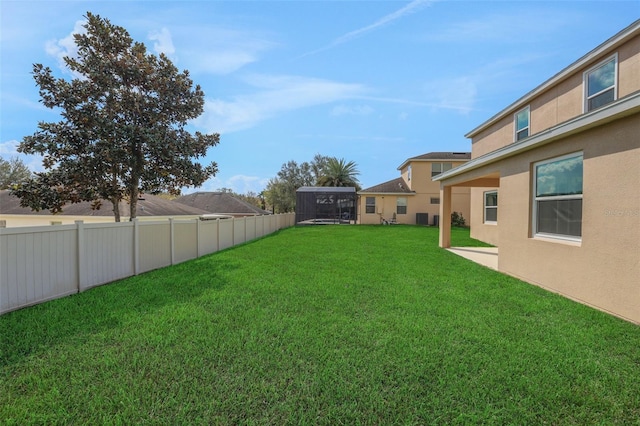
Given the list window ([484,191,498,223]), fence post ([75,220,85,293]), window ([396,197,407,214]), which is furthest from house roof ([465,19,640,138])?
window ([396,197,407,214])

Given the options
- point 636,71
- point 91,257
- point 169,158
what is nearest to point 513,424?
point 91,257

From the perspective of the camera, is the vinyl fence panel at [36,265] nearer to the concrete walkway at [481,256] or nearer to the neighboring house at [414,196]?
the concrete walkway at [481,256]

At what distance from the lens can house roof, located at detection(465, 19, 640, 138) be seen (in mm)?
7041

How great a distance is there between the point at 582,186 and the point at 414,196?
21.8m

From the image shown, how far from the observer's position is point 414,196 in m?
26.8

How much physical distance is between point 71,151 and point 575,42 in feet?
52.9

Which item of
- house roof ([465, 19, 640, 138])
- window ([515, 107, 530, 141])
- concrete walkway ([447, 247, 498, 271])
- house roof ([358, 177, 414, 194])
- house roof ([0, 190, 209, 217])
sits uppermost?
house roof ([465, 19, 640, 138])

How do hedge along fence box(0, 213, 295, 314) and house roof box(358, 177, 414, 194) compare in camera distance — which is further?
house roof box(358, 177, 414, 194)

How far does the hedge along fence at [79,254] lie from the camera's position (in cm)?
459

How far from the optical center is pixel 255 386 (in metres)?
2.72

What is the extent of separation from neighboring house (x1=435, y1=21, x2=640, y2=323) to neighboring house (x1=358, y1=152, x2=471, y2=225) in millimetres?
16429

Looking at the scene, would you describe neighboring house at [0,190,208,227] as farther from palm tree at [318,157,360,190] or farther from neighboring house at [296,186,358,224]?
palm tree at [318,157,360,190]

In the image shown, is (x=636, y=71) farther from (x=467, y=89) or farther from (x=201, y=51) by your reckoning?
(x=201, y=51)

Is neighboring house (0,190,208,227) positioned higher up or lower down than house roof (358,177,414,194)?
lower down
